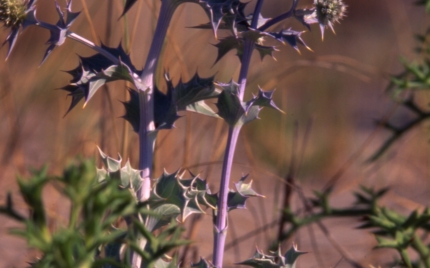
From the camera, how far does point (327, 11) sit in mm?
1298

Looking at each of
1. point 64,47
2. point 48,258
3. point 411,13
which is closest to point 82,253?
point 48,258

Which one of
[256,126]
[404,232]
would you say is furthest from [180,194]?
[256,126]

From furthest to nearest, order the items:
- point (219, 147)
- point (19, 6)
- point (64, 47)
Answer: point (64, 47) → point (219, 147) → point (19, 6)

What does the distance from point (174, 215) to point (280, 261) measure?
29cm

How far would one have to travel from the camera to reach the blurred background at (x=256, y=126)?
2.70 metres

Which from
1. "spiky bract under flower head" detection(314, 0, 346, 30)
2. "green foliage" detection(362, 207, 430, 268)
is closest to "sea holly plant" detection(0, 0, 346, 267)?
"spiky bract under flower head" detection(314, 0, 346, 30)

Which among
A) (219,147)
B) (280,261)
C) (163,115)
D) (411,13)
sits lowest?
(411,13)

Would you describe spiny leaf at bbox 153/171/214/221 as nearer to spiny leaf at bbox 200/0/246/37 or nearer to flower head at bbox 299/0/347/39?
spiny leaf at bbox 200/0/246/37

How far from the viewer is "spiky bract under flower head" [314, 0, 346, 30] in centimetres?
129

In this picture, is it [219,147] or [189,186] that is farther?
[219,147]

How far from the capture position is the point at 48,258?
0.72m

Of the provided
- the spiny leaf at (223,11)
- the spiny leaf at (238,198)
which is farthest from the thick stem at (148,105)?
the spiny leaf at (238,198)

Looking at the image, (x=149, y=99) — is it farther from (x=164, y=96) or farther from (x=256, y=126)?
(x=256, y=126)

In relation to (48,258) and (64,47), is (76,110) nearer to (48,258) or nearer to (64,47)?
(64,47)
